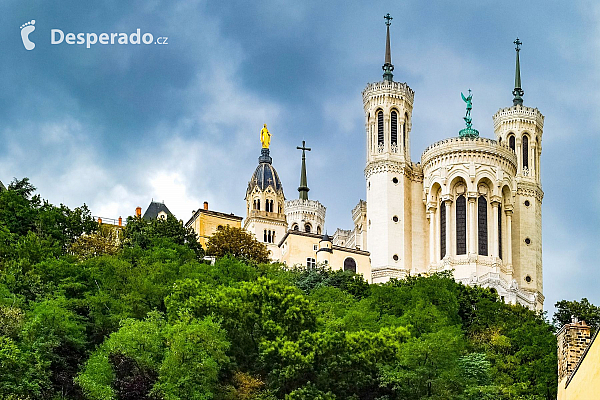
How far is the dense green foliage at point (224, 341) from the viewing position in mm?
38781

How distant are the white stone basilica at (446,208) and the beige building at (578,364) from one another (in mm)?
50976

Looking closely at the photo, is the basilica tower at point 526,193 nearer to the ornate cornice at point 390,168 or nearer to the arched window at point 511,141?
the arched window at point 511,141

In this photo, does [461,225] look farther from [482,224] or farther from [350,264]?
[350,264]

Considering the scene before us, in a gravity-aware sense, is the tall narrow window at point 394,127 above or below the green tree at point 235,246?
above

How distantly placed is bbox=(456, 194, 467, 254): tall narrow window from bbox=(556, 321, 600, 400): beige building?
174 ft

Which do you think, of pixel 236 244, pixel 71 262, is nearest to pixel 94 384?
pixel 71 262

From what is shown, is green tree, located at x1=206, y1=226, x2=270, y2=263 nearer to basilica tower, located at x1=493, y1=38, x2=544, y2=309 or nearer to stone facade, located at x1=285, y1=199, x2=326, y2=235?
basilica tower, located at x1=493, y1=38, x2=544, y2=309

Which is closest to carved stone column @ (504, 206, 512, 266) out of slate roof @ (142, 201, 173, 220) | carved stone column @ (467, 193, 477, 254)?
carved stone column @ (467, 193, 477, 254)

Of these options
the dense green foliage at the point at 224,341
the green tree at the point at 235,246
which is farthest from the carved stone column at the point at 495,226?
the dense green foliage at the point at 224,341

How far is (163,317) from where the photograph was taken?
45812mm

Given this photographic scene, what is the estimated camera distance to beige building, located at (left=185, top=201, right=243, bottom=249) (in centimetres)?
7750

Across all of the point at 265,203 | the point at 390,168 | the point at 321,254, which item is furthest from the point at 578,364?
the point at 265,203

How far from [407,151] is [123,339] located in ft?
150

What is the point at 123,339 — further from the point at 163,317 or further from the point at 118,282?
the point at 118,282
